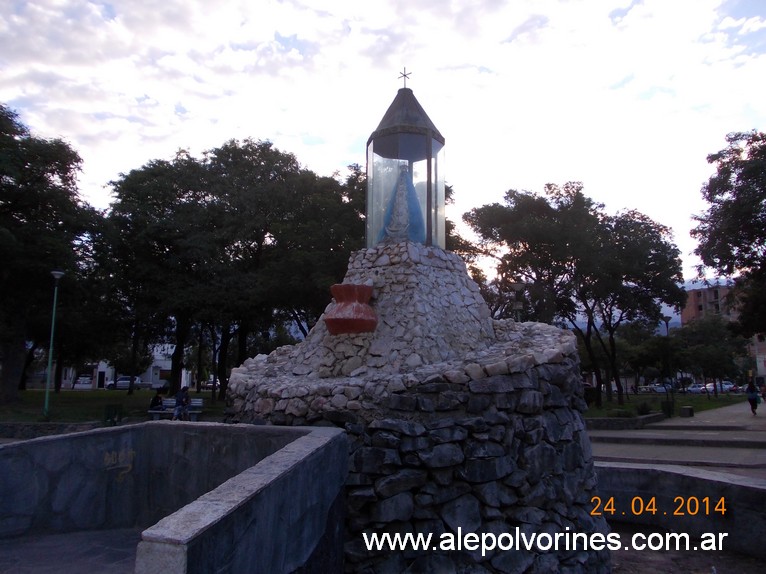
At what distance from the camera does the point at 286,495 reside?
306 cm

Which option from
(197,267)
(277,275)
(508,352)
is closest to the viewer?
(508,352)

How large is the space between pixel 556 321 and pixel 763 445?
14.2 metres

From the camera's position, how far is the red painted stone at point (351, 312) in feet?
20.1

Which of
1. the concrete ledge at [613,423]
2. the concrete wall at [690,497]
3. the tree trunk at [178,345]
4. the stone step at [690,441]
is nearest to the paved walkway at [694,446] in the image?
the stone step at [690,441]

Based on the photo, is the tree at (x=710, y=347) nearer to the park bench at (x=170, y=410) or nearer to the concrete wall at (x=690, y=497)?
the park bench at (x=170, y=410)

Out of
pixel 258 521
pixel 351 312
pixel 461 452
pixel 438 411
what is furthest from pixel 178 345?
pixel 258 521

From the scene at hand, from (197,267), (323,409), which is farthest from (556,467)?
(197,267)

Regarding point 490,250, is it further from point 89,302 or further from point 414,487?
point 414,487

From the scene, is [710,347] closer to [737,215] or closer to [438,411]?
[737,215]

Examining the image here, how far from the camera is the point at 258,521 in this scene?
2674 millimetres

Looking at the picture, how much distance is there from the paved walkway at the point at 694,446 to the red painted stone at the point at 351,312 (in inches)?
298

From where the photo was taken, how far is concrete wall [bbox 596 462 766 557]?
259 inches

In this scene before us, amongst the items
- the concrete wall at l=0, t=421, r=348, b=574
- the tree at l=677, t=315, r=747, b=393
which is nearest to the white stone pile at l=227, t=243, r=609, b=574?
the concrete wall at l=0, t=421, r=348, b=574

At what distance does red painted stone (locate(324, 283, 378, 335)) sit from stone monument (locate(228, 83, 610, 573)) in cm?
4
